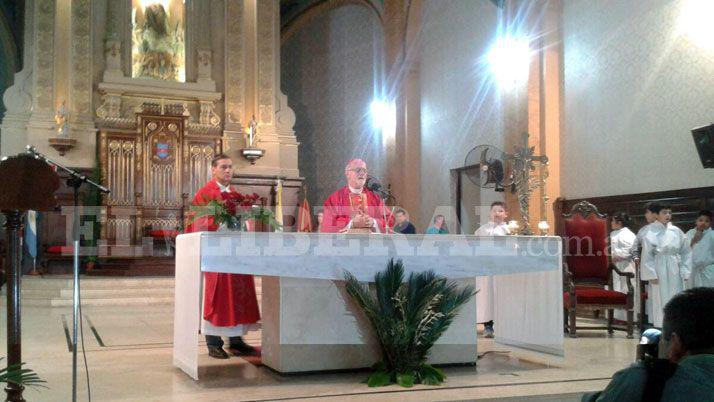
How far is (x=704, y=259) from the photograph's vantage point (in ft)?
26.0

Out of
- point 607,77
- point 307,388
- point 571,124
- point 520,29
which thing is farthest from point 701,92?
point 307,388

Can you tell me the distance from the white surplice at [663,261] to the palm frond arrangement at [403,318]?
4495 millimetres

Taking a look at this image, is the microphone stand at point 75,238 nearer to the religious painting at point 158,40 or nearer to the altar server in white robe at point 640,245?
the altar server in white robe at point 640,245

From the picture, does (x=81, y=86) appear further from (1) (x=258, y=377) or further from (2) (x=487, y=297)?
(1) (x=258, y=377)

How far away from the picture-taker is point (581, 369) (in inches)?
215

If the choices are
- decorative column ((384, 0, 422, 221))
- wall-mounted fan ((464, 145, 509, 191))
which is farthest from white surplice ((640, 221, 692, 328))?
decorative column ((384, 0, 422, 221))

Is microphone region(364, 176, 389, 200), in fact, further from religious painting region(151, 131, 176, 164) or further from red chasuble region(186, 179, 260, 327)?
religious painting region(151, 131, 176, 164)

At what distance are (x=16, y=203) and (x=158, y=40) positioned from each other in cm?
1220

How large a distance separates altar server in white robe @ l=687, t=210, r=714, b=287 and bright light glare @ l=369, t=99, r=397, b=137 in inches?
333

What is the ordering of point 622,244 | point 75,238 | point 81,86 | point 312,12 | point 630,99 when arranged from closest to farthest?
point 75,238 → point 622,244 → point 630,99 → point 81,86 → point 312,12

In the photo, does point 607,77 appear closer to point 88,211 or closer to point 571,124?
point 571,124

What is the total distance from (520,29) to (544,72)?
3.02ft

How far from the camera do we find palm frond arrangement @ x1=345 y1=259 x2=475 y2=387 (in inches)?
191

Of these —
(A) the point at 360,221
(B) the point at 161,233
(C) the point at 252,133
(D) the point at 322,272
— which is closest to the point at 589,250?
(A) the point at 360,221
